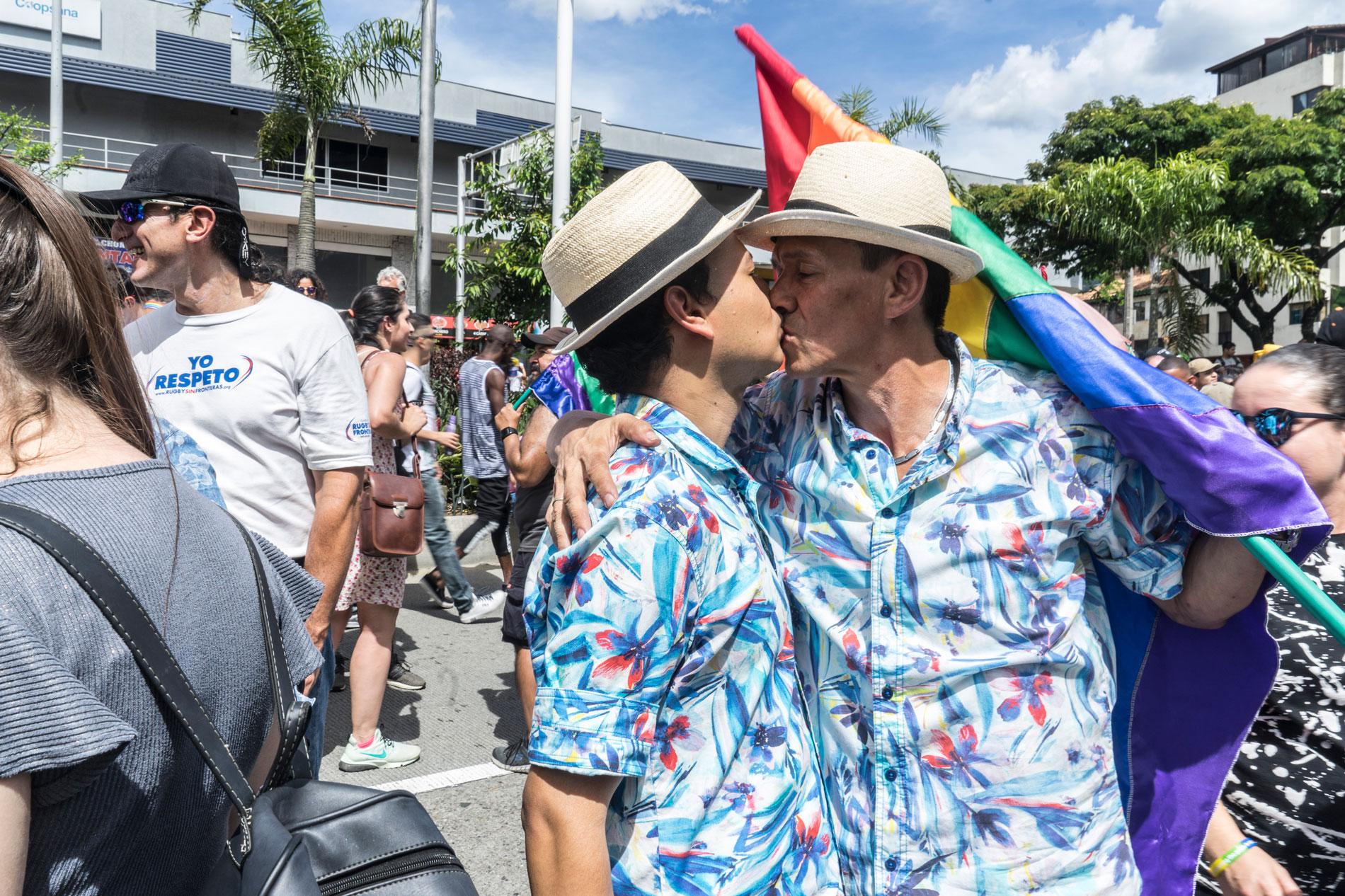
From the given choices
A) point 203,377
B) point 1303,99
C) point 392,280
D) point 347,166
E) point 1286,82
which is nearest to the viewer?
point 203,377

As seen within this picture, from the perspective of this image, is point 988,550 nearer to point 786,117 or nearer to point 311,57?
point 786,117

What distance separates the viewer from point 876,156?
5.94ft

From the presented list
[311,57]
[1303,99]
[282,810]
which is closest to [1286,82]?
[1303,99]

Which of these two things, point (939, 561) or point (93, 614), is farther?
point (939, 561)

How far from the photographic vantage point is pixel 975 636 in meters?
1.70

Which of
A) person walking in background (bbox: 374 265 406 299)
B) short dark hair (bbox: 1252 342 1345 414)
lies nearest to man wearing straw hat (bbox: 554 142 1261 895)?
short dark hair (bbox: 1252 342 1345 414)

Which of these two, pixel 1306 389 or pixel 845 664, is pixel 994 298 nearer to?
pixel 845 664

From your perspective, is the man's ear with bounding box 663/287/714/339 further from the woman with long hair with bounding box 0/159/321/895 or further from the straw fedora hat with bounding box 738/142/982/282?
the woman with long hair with bounding box 0/159/321/895

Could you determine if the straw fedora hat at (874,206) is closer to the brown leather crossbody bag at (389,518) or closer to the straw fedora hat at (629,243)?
the straw fedora hat at (629,243)

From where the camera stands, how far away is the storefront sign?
23438 mm

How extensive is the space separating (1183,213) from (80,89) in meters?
25.7

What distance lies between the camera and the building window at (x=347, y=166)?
89.3 feet

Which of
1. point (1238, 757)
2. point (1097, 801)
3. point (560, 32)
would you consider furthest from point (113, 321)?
point (560, 32)

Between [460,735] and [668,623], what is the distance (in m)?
3.76
